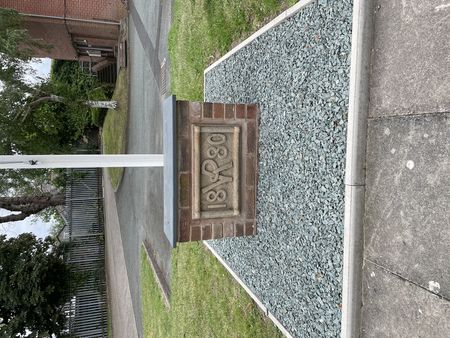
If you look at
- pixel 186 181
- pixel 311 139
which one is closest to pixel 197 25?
pixel 186 181

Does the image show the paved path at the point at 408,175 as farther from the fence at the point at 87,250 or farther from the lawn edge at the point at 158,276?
the fence at the point at 87,250

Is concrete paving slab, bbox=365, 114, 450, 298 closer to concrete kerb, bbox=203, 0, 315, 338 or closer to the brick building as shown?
concrete kerb, bbox=203, 0, 315, 338

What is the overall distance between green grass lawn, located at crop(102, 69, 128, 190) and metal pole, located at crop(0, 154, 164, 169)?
7.89 m

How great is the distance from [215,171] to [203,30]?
127 inches

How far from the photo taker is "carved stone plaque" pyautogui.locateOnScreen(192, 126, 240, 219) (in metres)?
3.90

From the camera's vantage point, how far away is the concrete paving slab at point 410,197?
6.95 ft

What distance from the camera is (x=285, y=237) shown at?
3.64 m

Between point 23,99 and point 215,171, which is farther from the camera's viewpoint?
point 23,99

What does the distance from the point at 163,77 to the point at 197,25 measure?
8.05ft

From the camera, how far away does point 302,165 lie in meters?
3.37

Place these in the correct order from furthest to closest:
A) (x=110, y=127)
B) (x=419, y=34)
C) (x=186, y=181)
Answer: (x=110, y=127) → (x=186, y=181) → (x=419, y=34)

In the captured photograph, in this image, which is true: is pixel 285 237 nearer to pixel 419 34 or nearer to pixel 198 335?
pixel 419 34

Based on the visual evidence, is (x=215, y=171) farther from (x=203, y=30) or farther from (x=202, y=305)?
(x=203, y=30)

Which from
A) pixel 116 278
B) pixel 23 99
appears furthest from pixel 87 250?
pixel 23 99
